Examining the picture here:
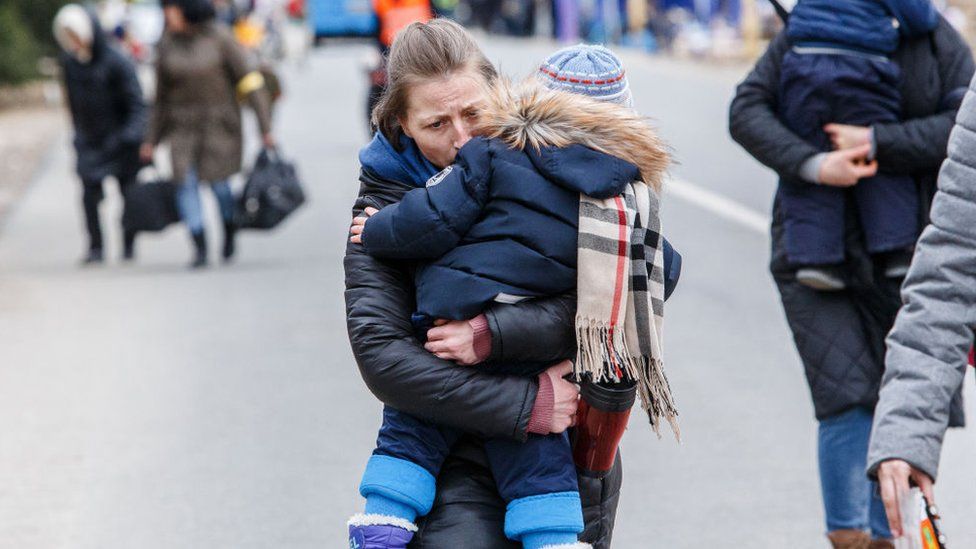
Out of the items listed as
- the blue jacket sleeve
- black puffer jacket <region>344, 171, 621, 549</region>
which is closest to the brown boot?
the blue jacket sleeve

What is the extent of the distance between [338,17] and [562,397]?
25.6m

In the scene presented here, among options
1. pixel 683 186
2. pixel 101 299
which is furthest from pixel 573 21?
pixel 101 299

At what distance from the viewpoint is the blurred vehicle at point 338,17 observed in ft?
90.4

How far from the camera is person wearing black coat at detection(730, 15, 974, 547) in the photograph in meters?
4.52

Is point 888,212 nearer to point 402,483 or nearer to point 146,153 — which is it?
point 402,483

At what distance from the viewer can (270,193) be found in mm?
10891

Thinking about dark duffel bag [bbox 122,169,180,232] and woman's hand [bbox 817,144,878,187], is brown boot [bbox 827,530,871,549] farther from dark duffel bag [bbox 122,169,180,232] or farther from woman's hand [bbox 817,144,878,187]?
dark duffel bag [bbox 122,169,180,232]

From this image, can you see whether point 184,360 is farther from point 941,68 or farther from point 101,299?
point 941,68

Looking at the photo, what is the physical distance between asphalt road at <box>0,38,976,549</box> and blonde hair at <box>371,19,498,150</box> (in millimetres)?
2507

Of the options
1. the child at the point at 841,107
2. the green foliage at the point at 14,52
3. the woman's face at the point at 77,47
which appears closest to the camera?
the child at the point at 841,107

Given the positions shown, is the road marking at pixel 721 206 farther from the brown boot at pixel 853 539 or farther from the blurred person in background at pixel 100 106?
the brown boot at pixel 853 539

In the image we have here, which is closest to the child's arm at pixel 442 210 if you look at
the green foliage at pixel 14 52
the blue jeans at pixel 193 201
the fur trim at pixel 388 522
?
the fur trim at pixel 388 522

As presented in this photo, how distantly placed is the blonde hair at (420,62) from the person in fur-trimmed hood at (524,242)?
103 mm

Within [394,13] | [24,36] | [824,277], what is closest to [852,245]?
[824,277]
